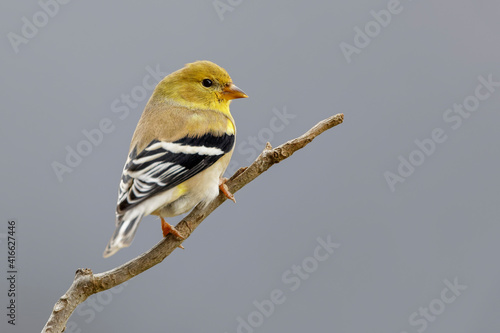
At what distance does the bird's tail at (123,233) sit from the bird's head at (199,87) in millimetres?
1293

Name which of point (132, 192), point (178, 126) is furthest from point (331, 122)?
point (132, 192)

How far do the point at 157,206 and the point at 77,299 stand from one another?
0.70 meters

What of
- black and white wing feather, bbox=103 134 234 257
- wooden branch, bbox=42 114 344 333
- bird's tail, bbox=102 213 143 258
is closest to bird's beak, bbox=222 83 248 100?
black and white wing feather, bbox=103 134 234 257

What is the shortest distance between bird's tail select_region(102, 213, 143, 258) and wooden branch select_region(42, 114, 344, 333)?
283 mm

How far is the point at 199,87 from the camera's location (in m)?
4.14

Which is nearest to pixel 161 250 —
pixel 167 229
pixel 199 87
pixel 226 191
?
pixel 167 229

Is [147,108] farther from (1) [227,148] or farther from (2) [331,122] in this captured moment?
(2) [331,122]

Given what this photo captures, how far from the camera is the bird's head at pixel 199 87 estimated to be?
4117 mm

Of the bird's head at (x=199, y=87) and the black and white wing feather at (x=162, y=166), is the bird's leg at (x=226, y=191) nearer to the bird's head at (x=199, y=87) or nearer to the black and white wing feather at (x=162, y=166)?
the black and white wing feather at (x=162, y=166)

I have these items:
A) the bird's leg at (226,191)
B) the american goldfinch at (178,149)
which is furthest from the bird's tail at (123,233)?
the bird's leg at (226,191)

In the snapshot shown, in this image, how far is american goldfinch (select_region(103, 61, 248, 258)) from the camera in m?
3.18

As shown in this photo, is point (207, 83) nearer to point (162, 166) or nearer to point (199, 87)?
point (199, 87)

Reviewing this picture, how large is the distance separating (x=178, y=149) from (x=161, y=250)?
0.66 m

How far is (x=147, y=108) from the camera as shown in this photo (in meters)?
4.17
